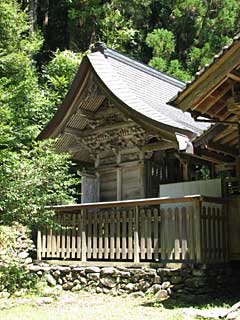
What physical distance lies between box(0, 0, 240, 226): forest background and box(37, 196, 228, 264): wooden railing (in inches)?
40.8

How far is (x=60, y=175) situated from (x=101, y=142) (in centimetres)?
267

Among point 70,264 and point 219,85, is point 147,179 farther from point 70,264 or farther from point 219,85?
point 219,85

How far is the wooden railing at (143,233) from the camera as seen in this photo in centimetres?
952

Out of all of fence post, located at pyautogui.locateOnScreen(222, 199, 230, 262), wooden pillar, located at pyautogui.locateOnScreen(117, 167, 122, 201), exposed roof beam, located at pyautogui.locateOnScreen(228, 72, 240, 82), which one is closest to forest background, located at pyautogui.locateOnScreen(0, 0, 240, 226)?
wooden pillar, located at pyautogui.locateOnScreen(117, 167, 122, 201)

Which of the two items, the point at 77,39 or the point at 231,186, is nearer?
the point at 231,186

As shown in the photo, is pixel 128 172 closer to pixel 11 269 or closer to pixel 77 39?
pixel 11 269

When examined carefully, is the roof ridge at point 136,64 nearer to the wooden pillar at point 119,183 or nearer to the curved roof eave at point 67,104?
the curved roof eave at point 67,104

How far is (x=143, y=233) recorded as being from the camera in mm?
10367

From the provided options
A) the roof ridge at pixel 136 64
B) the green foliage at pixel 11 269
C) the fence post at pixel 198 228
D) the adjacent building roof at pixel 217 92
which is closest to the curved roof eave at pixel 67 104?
the roof ridge at pixel 136 64

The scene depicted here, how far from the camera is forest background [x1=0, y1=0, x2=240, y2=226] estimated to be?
18.1m

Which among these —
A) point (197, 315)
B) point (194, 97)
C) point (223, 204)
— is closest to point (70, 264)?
point (223, 204)

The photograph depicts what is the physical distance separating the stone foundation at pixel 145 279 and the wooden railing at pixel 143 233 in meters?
0.24

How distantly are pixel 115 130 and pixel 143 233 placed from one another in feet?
12.4

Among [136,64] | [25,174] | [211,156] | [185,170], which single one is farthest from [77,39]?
[211,156]
